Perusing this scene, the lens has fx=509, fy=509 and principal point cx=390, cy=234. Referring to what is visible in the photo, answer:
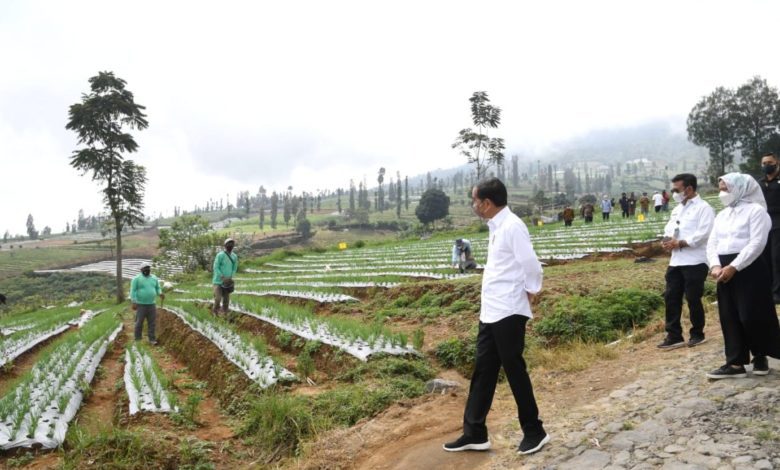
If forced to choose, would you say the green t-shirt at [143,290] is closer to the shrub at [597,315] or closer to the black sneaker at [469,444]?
the shrub at [597,315]

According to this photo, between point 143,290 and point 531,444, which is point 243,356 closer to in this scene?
point 531,444

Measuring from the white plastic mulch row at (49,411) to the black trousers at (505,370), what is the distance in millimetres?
4337

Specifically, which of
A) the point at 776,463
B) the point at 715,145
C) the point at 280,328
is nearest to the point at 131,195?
the point at 280,328

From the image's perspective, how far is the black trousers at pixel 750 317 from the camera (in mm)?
4441

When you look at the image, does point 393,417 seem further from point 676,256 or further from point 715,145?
point 715,145

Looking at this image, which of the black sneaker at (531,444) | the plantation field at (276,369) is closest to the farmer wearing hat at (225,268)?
the plantation field at (276,369)

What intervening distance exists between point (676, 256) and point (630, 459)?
11.0ft

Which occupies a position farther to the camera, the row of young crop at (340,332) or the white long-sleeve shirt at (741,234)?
the row of young crop at (340,332)

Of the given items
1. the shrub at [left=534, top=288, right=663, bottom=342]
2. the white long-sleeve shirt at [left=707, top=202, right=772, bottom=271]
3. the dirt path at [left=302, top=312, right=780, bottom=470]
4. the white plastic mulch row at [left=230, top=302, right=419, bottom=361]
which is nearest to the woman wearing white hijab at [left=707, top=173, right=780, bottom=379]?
the white long-sleeve shirt at [left=707, top=202, right=772, bottom=271]

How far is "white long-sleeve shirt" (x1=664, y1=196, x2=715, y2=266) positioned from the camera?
5.71 meters

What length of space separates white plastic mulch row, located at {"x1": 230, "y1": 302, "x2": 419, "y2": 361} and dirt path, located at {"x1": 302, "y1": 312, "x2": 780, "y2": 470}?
1.50 m

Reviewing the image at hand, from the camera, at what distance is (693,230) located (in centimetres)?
579

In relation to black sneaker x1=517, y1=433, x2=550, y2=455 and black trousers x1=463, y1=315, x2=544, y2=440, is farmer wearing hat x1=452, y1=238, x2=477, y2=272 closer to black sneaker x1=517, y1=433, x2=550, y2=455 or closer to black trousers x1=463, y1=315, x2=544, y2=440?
black trousers x1=463, y1=315, x2=544, y2=440

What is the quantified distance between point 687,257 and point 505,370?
3.34 m
